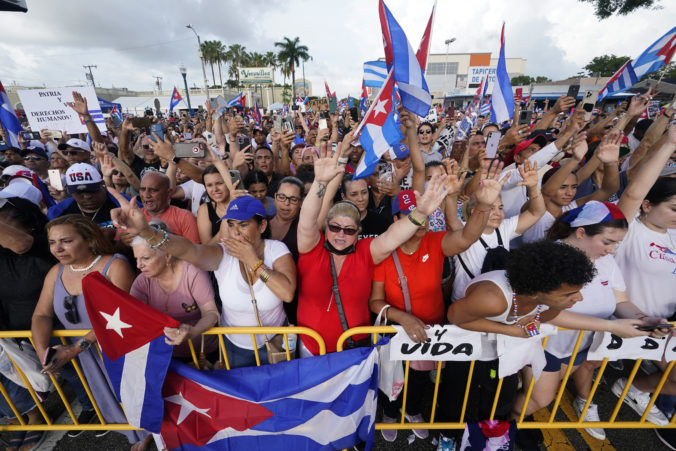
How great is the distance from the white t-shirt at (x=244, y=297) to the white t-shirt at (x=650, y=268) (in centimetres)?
309

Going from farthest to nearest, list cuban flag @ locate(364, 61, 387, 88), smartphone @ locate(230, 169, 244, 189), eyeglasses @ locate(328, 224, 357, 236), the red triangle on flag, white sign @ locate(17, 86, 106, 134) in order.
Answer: white sign @ locate(17, 86, 106, 134)
cuban flag @ locate(364, 61, 387, 88)
smartphone @ locate(230, 169, 244, 189)
eyeglasses @ locate(328, 224, 357, 236)
the red triangle on flag

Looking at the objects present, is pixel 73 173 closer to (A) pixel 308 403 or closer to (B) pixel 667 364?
(A) pixel 308 403

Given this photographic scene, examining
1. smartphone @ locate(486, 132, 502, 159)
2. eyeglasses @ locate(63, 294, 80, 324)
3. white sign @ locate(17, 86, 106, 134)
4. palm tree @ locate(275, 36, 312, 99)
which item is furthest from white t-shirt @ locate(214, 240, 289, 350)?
palm tree @ locate(275, 36, 312, 99)

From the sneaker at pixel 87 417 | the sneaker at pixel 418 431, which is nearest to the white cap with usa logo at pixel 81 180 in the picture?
the sneaker at pixel 87 417

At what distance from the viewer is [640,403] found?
110 inches

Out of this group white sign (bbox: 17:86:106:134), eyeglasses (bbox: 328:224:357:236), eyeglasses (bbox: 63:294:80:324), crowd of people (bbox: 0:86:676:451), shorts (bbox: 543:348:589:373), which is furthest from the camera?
white sign (bbox: 17:86:106:134)

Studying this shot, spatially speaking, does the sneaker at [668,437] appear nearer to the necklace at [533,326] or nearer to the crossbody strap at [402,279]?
the necklace at [533,326]

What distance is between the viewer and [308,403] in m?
2.31

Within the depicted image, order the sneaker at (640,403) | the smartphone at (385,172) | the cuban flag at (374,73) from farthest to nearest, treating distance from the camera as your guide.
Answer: the cuban flag at (374,73) < the smartphone at (385,172) < the sneaker at (640,403)

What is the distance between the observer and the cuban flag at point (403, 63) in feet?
9.82

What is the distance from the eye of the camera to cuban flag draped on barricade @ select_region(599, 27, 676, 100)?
194 inches

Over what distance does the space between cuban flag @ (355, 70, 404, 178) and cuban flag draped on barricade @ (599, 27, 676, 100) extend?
5751mm

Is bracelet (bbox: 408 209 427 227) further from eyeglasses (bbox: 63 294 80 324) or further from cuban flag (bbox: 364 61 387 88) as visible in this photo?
cuban flag (bbox: 364 61 387 88)

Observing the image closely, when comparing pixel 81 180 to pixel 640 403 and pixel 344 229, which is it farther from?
pixel 640 403
